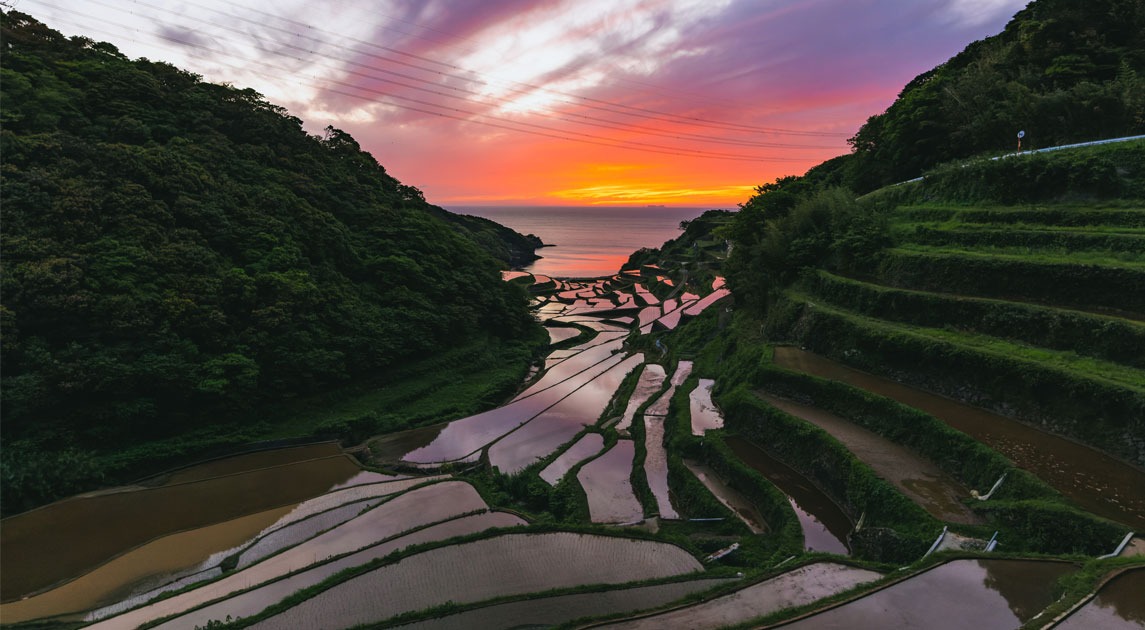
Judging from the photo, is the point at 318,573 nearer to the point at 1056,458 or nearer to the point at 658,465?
the point at 658,465

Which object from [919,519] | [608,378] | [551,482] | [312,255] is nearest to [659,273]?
[608,378]

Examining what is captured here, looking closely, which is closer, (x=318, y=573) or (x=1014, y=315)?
(x=318, y=573)

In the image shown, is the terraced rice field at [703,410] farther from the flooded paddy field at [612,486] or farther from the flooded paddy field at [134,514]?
the flooded paddy field at [134,514]

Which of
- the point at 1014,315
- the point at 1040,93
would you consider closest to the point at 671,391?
the point at 1014,315

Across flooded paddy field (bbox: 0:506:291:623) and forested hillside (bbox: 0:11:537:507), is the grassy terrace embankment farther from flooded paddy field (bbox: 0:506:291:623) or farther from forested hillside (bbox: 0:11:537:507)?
forested hillside (bbox: 0:11:537:507)

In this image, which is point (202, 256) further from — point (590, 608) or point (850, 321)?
point (850, 321)

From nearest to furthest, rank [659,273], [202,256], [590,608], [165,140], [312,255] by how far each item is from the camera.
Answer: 1. [590,608]
2. [202,256]
3. [165,140]
4. [312,255]
5. [659,273]
